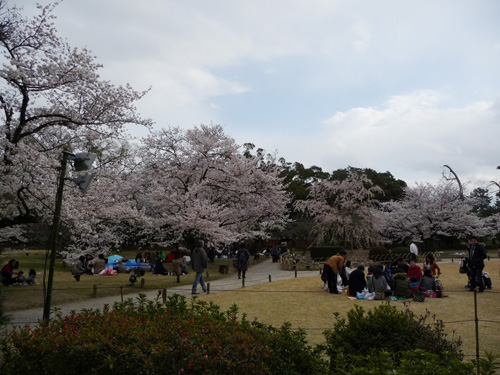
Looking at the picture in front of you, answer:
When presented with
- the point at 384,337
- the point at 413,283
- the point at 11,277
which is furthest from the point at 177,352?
the point at 11,277

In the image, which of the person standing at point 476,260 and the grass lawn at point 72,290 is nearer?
the grass lawn at point 72,290

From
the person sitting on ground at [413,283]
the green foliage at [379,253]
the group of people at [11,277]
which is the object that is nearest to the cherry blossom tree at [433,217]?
the green foliage at [379,253]

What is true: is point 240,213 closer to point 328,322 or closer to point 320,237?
point 320,237

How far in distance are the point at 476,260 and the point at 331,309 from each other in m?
5.23

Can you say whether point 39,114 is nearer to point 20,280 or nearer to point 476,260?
point 20,280

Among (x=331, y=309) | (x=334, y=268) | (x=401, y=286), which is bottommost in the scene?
(x=331, y=309)

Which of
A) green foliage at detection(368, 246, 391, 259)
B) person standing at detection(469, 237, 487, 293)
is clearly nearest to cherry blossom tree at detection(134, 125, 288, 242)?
green foliage at detection(368, 246, 391, 259)

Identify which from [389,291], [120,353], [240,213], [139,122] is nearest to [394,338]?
[120,353]

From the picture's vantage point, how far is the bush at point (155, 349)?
140 inches

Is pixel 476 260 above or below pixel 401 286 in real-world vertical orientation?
above

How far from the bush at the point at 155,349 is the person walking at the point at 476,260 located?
9850 mm

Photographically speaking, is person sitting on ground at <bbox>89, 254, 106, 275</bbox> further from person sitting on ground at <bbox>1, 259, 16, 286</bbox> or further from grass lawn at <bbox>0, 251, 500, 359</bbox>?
person sitting on ground at <bbox>1, 259, 16, 286</bbox>

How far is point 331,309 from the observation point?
34.3 feet

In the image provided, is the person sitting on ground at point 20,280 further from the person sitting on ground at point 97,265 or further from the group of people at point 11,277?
the person sitting on ground at point 97,265
